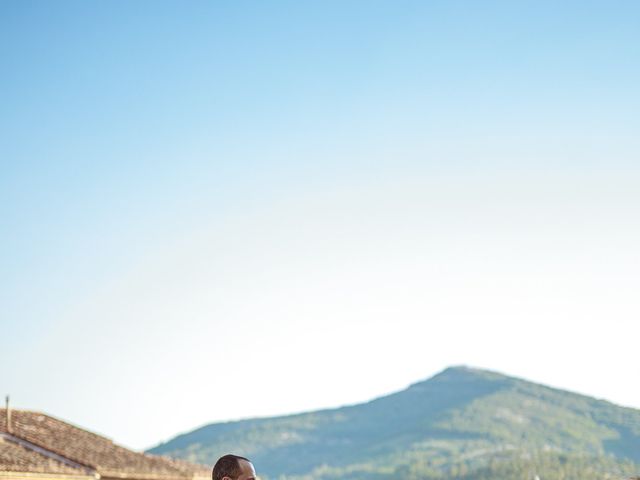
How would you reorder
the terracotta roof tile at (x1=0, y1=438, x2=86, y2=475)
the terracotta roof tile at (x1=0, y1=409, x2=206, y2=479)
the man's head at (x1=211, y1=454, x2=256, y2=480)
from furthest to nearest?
the terracotta roof tile at (x1=0, y1=409, x2=206, y2=479) < the terracotta roof tile at (x1=0, y1=438, x2=86, y2=475) < the man's head at (x1=211, y1=454, x2=256, y2=480)

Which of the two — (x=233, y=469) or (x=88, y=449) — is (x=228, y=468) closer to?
(x=233, y=469)

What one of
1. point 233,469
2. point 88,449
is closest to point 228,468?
point 233,469

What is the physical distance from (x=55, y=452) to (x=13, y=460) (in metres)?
4.22

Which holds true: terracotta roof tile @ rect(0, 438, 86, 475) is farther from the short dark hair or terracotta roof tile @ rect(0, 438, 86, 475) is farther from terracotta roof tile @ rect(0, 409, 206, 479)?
the short dark hair

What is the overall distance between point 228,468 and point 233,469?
0.10 ft

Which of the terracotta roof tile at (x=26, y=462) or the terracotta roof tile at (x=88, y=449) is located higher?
the terracotta roof tile at (x=88, y=449)

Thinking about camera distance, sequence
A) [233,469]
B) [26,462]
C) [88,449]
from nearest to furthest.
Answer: [233,469] < [26,462] < [88,449]

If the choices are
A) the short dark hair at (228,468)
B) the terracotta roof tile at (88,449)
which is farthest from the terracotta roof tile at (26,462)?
the short dark hair at (228,468)

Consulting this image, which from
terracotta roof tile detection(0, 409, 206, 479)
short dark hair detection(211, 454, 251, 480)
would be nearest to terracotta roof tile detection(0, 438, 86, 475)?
terracotta roof tile detection(0, 409, 206, 479)

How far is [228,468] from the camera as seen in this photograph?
369cm

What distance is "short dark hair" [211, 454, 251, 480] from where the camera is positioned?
3.64 meters

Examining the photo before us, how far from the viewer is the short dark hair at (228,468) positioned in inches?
143

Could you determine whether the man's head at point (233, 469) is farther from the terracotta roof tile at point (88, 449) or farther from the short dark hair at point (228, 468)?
the terracotta roof tile at point (88, 449)

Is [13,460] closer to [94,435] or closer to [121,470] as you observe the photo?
[121,470]
